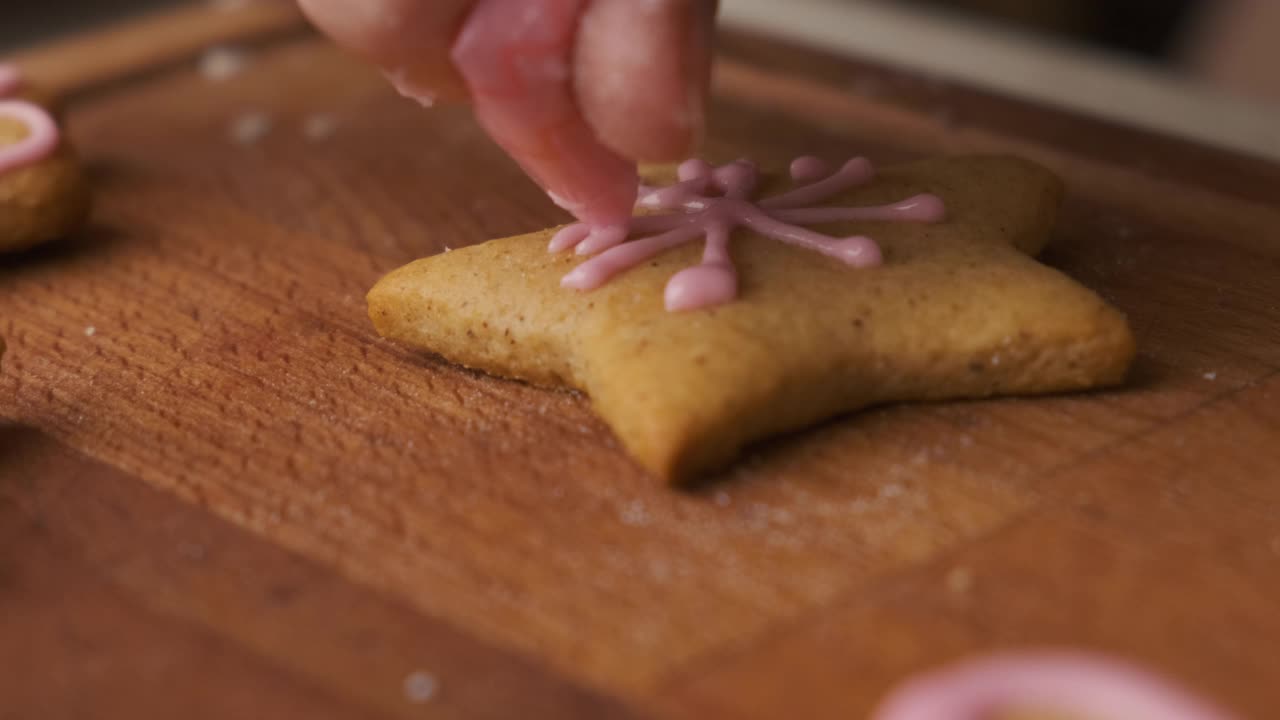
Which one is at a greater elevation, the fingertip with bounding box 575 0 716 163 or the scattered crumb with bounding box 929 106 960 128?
the fingertip with bounding box 575 0 716 163

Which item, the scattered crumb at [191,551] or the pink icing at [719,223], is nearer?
the scattered crumb at [191,551]

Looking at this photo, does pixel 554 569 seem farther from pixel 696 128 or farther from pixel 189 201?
pixel 189 201

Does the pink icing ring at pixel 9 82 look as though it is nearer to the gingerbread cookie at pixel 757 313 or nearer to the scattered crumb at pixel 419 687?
the gingerbread cookie at pixel 757 313

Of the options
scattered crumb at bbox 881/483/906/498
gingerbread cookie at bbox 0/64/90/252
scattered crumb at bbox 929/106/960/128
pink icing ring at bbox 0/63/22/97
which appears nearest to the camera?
scattered crumb at bbox 881/483/906/498

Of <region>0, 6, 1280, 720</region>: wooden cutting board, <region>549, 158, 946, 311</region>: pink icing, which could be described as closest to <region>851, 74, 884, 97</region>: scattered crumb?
<region>0, 6, 1280, 720</region>: wooden cutting board

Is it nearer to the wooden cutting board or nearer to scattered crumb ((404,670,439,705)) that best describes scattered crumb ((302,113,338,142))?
the wooden cutting board

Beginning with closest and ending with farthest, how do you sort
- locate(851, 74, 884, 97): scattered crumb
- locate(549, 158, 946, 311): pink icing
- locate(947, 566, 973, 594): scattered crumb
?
locate(947, 566, 973, 594): scattered crumb < locate(549, 158, 946, 311): pink icing < locate(851, 74, 884, 97): scattered crumb

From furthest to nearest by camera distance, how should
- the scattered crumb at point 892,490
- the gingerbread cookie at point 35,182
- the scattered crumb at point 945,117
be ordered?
1. the scattered crumb at point 945,117
2. the gingerbread cookie at point 35,182
3. the scattered crumb at point 892,490

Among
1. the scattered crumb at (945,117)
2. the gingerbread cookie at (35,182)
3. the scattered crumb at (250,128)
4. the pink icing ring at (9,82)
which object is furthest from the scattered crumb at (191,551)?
the scattered crumb at (945,117)

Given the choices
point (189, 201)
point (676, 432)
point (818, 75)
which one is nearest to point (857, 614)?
point (676, 432)
